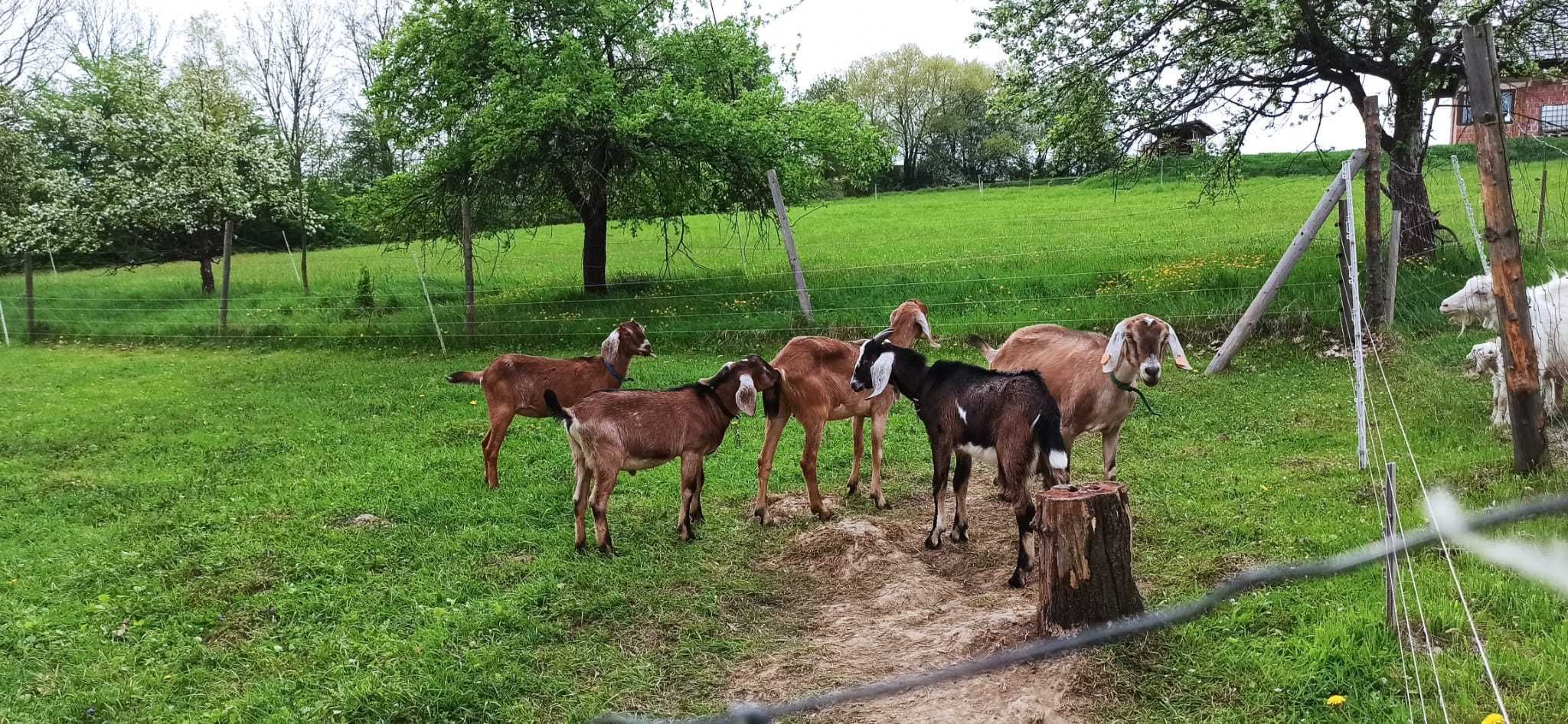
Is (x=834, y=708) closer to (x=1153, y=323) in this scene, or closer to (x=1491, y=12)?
(x=1153, y=323)

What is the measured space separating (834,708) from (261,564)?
13.5 ft

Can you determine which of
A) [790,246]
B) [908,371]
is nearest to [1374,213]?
[908,371]

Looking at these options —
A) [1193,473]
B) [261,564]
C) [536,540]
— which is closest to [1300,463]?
[1193,473]

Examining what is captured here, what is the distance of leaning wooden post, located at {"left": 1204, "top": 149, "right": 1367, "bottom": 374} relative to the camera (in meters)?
8.96

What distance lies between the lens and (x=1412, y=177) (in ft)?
41.7

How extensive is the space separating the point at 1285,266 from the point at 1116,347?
5124 mm

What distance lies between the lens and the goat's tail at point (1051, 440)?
16.4ft

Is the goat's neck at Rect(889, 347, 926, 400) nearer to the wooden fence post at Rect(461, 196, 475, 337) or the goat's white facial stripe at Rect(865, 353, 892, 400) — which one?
the goat's white facial stripe at Rect(865, 353, 892, 400)

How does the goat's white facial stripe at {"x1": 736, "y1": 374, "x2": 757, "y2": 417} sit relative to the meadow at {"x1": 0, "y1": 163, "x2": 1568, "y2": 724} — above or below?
above

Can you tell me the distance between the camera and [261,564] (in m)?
6.02

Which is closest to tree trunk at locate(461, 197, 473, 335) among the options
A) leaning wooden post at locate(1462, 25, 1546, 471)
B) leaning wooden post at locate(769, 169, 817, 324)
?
leaning wooden post at locate(769, 169, 817, 324)

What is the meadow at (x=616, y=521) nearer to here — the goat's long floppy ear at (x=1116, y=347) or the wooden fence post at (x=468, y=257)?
the wooden fence post at (x=468, y=257)

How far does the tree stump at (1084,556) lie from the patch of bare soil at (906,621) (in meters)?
0.25

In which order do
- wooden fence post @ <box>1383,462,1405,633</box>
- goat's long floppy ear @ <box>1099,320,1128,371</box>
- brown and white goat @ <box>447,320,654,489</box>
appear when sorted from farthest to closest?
brown and white goat @ <box>447,320,654,489</box>
goat's long floppy ear @ <box>1099,320,1128,371</box>
wooden fence post @ <box>1383,462,1405,633</box>
